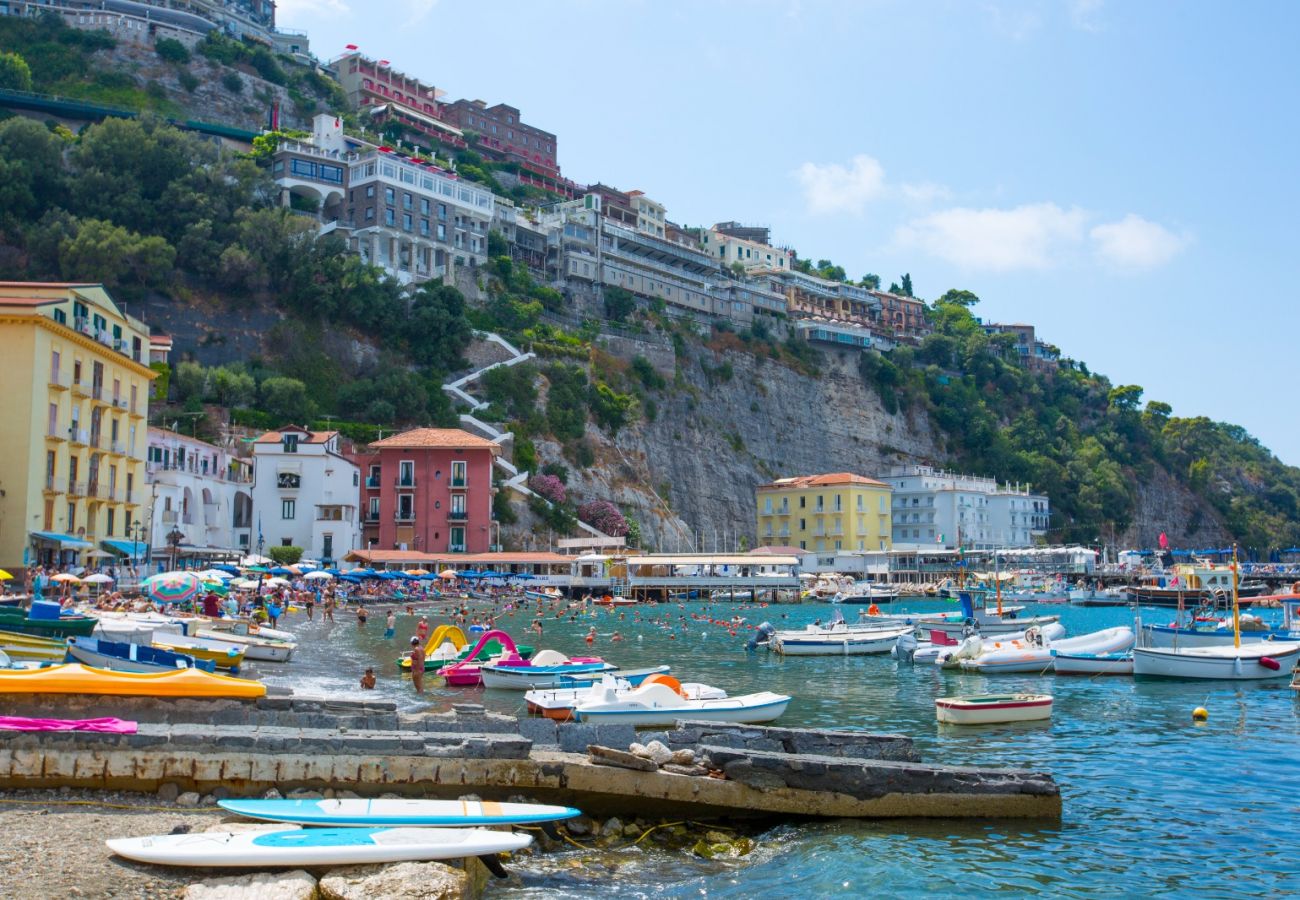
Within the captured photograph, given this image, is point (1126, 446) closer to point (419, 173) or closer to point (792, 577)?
point (792, 577)

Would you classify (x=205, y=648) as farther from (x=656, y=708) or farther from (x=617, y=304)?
(x=617, y=304)

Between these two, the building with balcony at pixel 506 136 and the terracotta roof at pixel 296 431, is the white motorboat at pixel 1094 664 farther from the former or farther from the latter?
the building with balcony at pixel 506 136

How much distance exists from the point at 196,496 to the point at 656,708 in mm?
44335

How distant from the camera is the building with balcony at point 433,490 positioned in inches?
2687

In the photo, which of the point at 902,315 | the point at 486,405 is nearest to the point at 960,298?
the point at 902,315

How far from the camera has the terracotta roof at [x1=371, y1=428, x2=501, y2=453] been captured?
222ft

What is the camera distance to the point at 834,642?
4031 centimetres

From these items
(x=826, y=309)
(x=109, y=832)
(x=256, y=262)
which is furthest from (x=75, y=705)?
(x=826, y=309)

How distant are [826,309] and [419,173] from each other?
2272 inches

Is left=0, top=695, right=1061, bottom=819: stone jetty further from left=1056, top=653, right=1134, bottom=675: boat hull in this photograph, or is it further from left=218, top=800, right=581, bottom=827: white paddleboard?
left=1056, top=653, right=1134, bottom=675: boat hull

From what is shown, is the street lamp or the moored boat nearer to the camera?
the moored boat

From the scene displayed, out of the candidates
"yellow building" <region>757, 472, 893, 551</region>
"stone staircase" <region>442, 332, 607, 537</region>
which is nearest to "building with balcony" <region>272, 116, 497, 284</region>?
"stone staircase" <region>442, 332, 607, 537</region>

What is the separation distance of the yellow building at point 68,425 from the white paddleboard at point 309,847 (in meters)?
34.3

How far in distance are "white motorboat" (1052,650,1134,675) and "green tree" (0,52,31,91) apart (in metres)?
83.4
